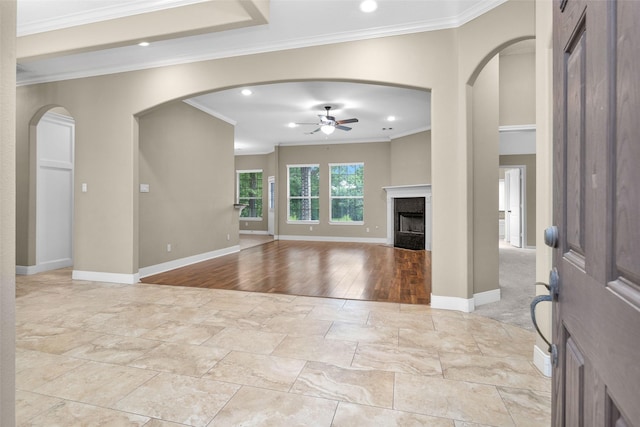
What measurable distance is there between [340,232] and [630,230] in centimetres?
Answer: 907

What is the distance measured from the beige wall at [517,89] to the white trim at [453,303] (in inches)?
114

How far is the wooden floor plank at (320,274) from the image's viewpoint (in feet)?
13.2

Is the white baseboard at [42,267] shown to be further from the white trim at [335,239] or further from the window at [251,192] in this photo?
the window at [251,192]

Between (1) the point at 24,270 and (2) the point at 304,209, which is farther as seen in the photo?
(2) the point at 304,209

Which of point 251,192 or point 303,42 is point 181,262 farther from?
point 251,192

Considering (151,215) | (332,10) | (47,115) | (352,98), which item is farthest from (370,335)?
(47,115)

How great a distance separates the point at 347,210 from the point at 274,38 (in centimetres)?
634

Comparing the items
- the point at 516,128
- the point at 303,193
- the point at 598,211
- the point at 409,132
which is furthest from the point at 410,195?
the point at 598,211

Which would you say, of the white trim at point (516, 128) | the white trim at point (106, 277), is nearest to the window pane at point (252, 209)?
the white trim at point (106, 277)

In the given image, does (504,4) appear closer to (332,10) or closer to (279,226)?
(332,10)

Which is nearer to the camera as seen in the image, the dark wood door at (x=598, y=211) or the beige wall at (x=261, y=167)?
the dark wood door at (x=598, y=211)

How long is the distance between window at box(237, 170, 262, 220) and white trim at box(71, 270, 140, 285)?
698cm

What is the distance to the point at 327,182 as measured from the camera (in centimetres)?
959

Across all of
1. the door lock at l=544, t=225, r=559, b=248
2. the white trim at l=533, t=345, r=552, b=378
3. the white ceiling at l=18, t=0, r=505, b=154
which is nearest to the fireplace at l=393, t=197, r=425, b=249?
the white ceiling at l=18, t=0, r=505, b=154
